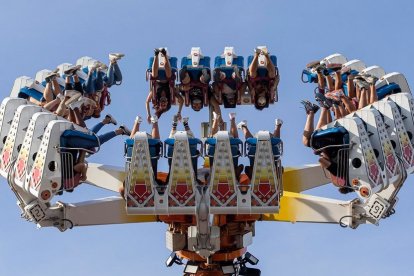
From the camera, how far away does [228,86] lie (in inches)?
1665

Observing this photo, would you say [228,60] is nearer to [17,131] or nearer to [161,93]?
[161,93]

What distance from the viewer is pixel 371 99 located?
3997cm

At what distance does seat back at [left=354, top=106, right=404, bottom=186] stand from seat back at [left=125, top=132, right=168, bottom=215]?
4.99 metres

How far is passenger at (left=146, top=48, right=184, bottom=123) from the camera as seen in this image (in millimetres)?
41906

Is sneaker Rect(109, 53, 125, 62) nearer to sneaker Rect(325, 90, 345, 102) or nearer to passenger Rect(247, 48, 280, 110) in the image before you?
passenger Rect(247, 48, 280, 110)

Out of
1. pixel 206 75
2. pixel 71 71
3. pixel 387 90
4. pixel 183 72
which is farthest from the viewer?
pixel 183 72

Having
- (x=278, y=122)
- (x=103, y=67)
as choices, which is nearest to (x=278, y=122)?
(x=278, y=122)

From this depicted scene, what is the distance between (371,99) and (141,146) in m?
5.87

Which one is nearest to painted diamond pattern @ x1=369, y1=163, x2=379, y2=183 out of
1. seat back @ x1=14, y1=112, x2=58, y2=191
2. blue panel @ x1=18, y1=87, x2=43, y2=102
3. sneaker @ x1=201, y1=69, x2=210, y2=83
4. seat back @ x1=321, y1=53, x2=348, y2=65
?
sneaker @ x1=201, y1=69, x2=210, y2=83

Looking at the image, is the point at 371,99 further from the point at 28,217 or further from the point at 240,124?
the point at 28,217

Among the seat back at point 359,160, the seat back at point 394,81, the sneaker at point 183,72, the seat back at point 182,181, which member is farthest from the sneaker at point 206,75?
the seat back at point 359,160

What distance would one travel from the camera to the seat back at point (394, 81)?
4197 centimetres

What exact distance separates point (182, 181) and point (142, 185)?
937 millimetres

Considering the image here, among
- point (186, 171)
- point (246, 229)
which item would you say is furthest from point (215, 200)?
point (246, 229)
